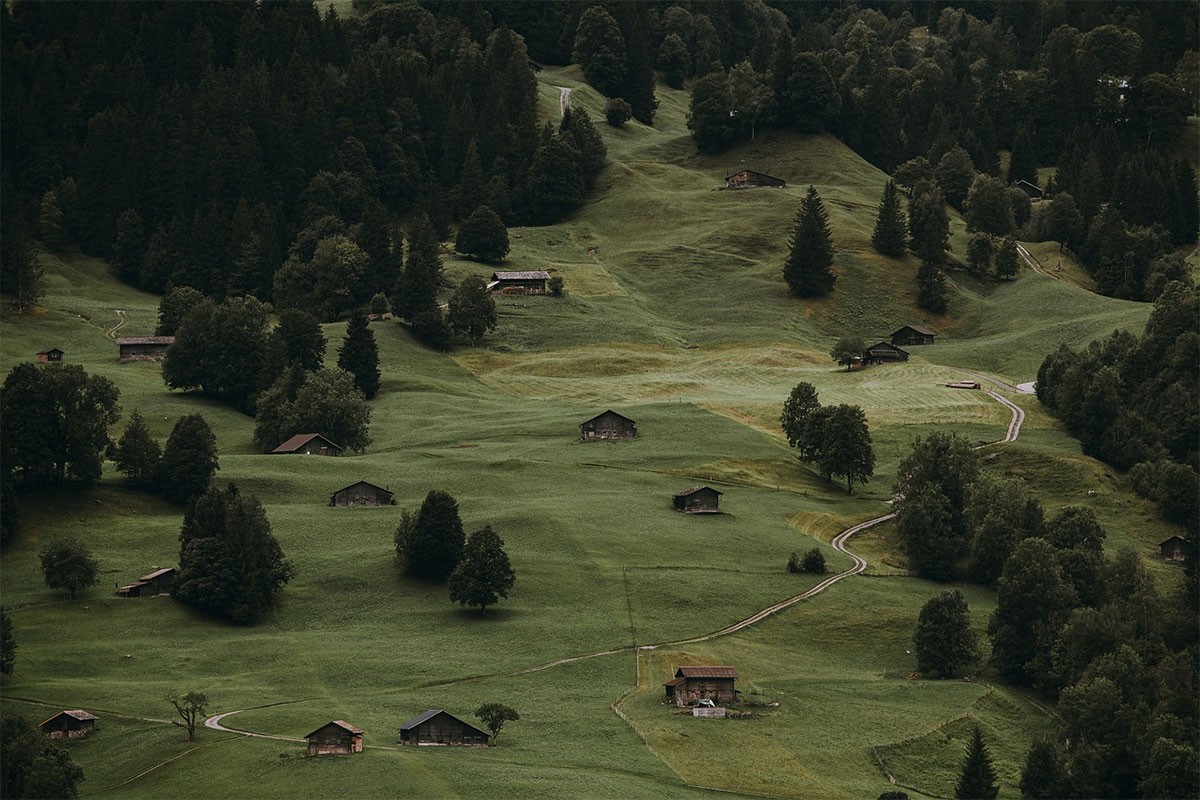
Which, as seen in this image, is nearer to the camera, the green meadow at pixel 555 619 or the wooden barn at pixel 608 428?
the green meadow at pixel 555 619

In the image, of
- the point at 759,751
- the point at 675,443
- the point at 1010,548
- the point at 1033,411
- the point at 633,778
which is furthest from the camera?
the point at 1033,411

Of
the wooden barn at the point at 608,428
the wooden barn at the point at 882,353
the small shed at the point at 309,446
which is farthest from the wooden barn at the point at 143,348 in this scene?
the wooden barn at the point at 882,353

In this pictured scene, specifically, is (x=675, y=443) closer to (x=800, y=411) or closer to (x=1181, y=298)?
(x=800, y=411)

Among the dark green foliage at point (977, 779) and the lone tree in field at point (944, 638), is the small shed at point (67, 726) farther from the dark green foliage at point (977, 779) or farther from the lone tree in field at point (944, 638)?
the lone tree in field at point (944, 638)

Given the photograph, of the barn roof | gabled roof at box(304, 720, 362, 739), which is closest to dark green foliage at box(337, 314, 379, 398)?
the barn roof

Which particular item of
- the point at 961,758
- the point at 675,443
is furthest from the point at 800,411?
the point at 961,758

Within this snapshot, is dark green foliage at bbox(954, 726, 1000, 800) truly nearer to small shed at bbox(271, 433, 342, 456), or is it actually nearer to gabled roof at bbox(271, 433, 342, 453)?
small shed at bbox(271, 433, 342, 456)
